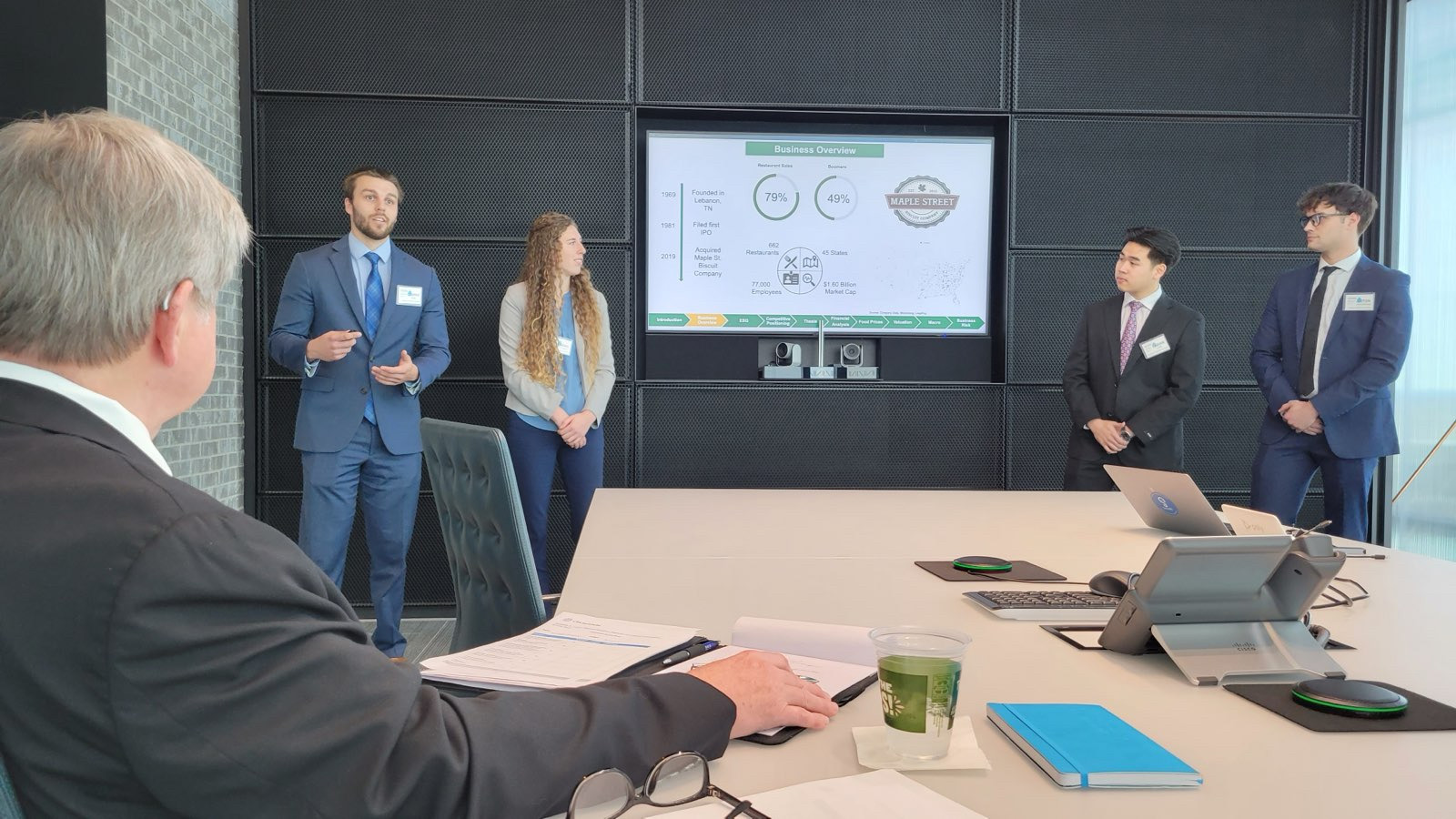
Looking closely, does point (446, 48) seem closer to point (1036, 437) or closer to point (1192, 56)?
point (1036, 437)

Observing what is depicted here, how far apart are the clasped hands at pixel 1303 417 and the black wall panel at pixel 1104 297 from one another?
927 mm

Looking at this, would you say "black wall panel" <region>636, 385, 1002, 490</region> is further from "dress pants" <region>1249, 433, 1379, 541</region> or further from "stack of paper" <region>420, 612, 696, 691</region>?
"stack of paper" <region>420, 612, 696, 691</region>

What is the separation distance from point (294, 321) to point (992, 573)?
308cm

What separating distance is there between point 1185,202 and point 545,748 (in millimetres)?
5005

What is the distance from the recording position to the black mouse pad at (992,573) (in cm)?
192

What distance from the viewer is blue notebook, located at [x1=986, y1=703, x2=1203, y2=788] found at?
965 mm

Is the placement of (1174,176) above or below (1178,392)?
above

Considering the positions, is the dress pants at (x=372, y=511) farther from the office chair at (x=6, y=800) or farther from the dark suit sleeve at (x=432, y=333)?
the office chair at (x=6, y=800)

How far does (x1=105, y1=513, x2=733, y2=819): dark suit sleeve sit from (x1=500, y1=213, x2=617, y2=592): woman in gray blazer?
3.42 m

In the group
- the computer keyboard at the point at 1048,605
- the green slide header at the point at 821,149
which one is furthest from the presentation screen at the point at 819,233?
the computer keyboard at the point at 1048,605

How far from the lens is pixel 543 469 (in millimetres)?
4332

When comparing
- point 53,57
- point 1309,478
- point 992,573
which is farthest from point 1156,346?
point 53,57

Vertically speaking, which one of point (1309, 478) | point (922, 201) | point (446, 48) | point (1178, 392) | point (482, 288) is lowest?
point (1309, 478)

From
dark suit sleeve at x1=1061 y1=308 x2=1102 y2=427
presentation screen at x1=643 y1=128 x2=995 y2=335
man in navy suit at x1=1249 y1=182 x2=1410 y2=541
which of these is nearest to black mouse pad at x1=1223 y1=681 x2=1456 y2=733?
dark suit sleeve at x1=1061 y1=308 x2=1102 y2=427
